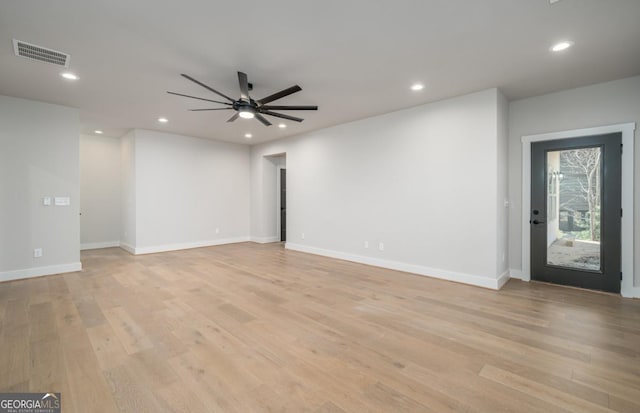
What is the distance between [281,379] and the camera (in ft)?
6.50

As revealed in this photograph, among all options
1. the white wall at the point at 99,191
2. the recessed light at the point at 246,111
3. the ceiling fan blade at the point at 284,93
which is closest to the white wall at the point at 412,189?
the ceiling fan blade at the point at 284,93

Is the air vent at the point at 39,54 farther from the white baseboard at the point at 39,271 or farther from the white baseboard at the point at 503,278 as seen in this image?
the white baseboard at the point at 503,278

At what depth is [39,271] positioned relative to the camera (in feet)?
15.0

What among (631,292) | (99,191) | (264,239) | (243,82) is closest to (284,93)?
(243,82)

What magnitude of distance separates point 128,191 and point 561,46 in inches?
326

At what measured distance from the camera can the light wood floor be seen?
180cm

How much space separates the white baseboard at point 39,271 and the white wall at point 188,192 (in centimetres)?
139

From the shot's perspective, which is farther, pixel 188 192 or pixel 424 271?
pixel 188 192

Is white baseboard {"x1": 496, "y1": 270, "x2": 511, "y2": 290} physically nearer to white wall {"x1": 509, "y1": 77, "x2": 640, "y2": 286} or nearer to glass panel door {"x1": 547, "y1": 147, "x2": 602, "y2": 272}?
white wall {"x1": 509, "y1": 77, "x2": 640, "y2": 286}

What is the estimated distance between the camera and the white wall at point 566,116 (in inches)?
142

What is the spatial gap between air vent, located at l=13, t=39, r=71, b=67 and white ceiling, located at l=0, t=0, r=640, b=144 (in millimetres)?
82

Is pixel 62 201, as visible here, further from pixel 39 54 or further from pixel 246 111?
pixel 246 111

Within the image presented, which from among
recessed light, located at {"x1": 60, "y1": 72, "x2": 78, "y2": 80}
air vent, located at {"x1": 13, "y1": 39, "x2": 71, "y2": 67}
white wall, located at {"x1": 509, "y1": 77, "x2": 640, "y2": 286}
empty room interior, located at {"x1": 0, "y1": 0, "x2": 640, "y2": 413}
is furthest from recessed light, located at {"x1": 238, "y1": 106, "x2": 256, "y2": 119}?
white wall, located at {"x1": 509, "y1": 77, "x2": 640, "y2": 286}

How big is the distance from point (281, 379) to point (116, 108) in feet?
17.4
